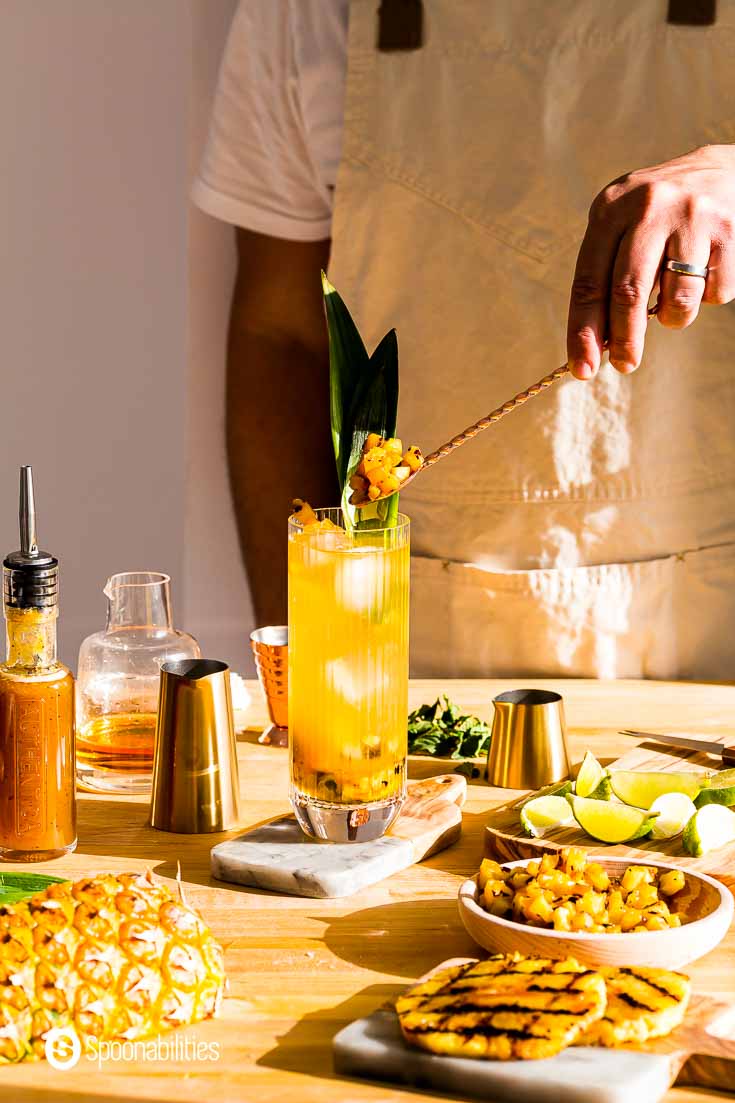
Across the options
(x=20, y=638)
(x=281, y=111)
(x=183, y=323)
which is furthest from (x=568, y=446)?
(x=183, y=323)

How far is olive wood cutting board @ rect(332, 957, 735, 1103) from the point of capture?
2.75ft

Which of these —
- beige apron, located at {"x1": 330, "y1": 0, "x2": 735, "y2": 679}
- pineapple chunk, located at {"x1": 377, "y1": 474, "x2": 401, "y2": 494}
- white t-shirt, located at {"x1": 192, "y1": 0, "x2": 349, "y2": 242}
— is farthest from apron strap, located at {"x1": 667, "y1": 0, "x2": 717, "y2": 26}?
pineapple chunk, located at {"x1": 377, "y1": 474, "x2": 401, "y2": 494}

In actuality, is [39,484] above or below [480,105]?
below

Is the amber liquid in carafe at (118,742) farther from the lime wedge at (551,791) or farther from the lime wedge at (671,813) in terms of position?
the lime wedge at (671,813)

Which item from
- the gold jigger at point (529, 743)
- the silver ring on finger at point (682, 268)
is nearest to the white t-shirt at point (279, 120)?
the silver ring on finger at point (682, 268)

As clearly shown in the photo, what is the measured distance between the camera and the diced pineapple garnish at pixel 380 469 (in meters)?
1.24

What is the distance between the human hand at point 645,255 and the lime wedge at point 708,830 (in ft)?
1.43

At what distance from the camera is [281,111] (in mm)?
2301

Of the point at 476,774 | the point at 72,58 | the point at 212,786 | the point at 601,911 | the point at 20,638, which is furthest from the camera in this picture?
the point at 72,58

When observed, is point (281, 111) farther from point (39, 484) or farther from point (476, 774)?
point (39, 484)

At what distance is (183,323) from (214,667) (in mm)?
2496

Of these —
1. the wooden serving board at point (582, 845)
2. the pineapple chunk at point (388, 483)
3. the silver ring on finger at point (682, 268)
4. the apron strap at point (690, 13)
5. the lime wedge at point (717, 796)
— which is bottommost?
the wooden serving board at point (582, 845)

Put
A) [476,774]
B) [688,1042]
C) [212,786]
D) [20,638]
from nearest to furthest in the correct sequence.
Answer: [688,1042] → [20,638] → [212,786] → [476,774]

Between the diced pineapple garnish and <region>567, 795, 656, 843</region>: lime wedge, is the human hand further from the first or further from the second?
<region>567, 795, 656, 843</region>: lime wedge
